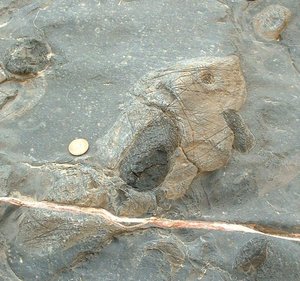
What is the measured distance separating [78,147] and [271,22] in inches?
52.5

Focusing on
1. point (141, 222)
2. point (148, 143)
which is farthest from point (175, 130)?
point (141, 222)

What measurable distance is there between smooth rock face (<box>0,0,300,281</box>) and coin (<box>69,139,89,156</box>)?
27 mm

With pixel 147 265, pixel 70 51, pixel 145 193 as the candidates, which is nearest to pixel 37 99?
pixel 70 51

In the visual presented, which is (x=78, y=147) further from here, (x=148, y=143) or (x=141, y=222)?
(x=141, y=222)

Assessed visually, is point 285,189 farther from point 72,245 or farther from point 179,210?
point 72,245

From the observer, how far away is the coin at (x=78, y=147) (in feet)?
9.12

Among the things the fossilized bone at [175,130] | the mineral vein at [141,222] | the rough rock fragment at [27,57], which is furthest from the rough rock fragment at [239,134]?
the rough rock fragment at [27,57]

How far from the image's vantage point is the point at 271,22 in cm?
331

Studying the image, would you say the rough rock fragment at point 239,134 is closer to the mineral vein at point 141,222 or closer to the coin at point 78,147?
the mineral vein at point 141,222

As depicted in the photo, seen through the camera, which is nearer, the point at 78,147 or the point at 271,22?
the point at 78,147

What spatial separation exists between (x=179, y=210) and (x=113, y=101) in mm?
637

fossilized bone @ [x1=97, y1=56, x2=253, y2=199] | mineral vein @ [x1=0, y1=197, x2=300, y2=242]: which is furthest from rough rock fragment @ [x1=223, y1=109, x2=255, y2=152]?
mineral vein @ [x1=0, y1=197, x2=300, y2=242]

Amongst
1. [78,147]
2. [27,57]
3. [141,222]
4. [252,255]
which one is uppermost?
[27,57]

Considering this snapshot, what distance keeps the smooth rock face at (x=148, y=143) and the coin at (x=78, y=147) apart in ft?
0.09
